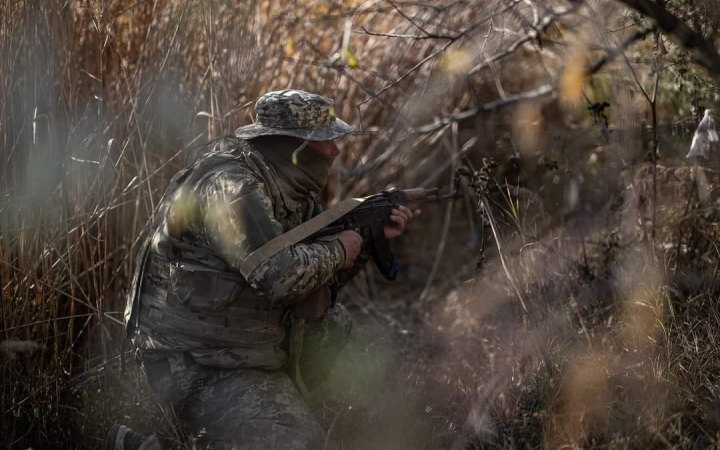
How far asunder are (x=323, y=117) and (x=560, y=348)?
129 cm

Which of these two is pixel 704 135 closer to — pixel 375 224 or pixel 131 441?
pixel 375 224

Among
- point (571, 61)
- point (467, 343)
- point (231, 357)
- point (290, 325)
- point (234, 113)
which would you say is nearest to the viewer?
point (231, 357)

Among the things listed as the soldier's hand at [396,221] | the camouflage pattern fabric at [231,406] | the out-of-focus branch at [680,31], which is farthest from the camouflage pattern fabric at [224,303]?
the out-of-focus branch at [680,31]

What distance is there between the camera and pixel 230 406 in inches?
109

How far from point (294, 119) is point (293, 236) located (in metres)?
0.43

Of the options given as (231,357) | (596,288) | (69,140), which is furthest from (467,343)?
(69,140)

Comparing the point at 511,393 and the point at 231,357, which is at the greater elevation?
the point at 231,357

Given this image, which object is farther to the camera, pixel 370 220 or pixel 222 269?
pixel 370 220

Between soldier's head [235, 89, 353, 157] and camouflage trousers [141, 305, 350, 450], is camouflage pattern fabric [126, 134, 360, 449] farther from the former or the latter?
soldier's head [235, 89, 353, 157]

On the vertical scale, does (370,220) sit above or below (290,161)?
below

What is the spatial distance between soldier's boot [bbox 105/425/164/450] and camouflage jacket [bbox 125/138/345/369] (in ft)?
1.00

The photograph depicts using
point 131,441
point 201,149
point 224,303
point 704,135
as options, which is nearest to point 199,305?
point 224,303

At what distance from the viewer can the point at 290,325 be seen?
9.93 ft

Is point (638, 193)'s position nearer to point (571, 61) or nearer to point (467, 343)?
point (571, 61)
